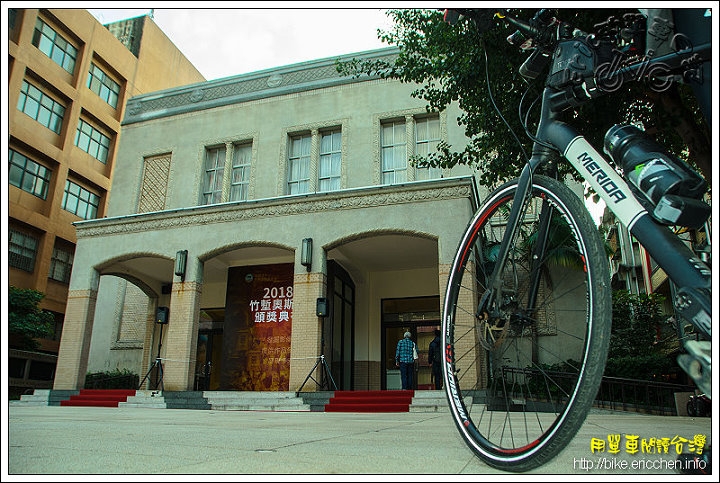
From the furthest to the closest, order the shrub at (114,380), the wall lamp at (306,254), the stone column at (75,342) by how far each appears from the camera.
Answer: the shrub at (114,380), the stone column at (75,342), the wall lamp at (306,254)

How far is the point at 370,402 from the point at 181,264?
7.19 meters

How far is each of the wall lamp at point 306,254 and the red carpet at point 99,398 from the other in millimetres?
6216

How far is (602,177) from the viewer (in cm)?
212

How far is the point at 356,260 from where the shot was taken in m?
17.0

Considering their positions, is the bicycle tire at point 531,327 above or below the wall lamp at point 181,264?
below

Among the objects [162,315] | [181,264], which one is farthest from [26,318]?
[181,264]

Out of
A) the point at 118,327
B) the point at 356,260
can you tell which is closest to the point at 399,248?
the point at 356,260

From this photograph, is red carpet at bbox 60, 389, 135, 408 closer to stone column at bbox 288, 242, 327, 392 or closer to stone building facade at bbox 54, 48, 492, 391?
stone building facade at bbox 54, 48, 492, 391

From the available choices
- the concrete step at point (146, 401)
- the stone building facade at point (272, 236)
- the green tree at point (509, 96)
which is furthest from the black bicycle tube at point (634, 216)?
the concrete step at point (146, 401)

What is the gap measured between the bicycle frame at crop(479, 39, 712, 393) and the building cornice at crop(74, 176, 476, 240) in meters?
10.9

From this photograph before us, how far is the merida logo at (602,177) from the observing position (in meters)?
2.02

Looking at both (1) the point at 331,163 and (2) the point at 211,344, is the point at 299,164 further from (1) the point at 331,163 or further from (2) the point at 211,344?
(2) the point at 211,344

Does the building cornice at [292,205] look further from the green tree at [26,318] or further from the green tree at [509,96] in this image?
the green tree at [26,318]

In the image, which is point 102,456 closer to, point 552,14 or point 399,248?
point 552,14
